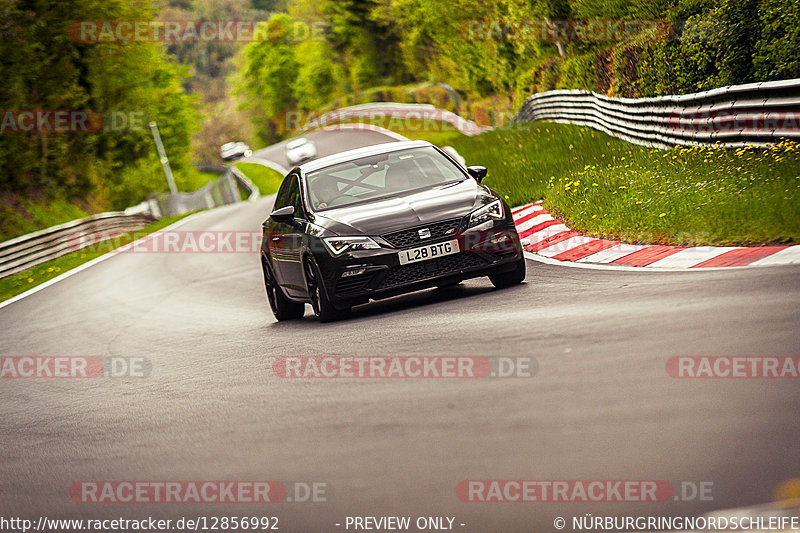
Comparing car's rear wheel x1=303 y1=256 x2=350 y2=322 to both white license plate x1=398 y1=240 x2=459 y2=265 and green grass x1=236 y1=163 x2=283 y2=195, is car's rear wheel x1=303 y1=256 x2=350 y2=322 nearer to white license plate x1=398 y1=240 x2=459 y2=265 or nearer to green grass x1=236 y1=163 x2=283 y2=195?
white license plate x1=398 y1=240 x2=459 y2=265

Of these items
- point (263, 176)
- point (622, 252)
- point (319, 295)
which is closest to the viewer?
point (319, 295)

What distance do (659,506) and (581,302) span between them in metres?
4.29

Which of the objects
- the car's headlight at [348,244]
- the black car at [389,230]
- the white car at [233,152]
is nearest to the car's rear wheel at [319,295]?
the black car at [389,230]

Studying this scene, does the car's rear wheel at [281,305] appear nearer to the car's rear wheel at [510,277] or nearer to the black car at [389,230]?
the black car at [389,230]

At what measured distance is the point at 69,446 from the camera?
6.97m

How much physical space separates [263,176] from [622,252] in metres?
58.4

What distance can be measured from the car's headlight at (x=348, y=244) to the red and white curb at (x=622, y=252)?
2.48m

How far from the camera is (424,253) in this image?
9.21 meters

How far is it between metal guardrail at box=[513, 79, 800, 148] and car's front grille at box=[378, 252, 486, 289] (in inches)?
209

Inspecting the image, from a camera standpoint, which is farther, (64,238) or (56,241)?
(64,238)

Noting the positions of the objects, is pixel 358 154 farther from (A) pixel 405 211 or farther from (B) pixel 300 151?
(B) pixel 300 151

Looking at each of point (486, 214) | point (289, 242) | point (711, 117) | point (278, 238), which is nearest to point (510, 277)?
point (486, 214)

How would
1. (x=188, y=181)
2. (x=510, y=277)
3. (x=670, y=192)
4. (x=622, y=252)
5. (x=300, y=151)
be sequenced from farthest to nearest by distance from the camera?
1. (x=188, y=181)
2. (x=300, y=151)
3. (x=670, y=192)
4. (x=622, y=252)
5. (x=510, y=277)

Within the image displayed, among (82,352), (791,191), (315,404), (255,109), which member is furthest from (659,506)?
(255,109)
